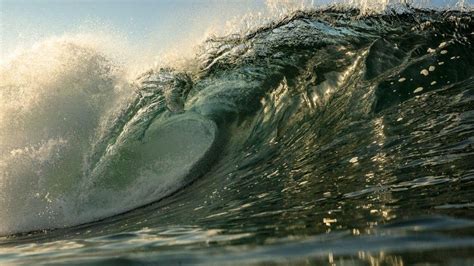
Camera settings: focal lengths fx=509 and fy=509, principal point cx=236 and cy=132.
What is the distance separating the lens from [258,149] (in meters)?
6.44

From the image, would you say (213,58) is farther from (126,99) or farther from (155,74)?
(126,99)

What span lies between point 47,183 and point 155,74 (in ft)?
16.3

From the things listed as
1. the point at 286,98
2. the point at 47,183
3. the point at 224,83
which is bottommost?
the point at 47,183

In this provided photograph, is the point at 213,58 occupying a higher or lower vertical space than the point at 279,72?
higher

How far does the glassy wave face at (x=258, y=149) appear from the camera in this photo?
8.16 ft

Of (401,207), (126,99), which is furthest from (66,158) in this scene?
(401,207)

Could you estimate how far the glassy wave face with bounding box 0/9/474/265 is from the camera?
2486 mm

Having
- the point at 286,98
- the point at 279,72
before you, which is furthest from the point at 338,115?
the point at 279,72

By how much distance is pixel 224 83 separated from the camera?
385 inches

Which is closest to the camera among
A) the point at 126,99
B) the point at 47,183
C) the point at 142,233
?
the point at 142,233

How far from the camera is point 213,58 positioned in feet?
37.3

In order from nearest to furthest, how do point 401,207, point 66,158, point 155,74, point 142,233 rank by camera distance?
point 401,207 < point 142,233 < point 66,158 < point 155,74

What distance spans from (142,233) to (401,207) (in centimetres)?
165

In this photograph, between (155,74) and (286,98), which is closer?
(286,98)
